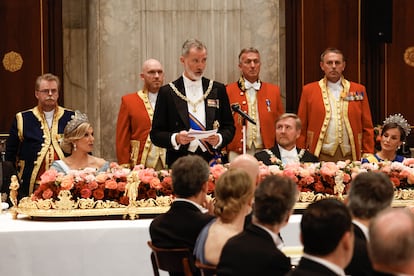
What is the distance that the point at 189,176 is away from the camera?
13.7ft

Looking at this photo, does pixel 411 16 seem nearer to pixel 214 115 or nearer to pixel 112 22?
pixel 112 22

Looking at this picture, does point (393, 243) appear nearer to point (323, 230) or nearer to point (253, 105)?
point (323, 230)

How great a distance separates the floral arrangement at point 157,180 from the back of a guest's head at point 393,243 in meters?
2.52

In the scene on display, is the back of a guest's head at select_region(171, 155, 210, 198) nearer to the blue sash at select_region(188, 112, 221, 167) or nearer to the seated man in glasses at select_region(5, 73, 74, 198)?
the blue sash at select_region(188, 112, 221, 167)

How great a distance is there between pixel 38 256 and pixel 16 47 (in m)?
4.01

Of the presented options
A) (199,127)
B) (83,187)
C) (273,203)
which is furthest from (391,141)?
(273,203)

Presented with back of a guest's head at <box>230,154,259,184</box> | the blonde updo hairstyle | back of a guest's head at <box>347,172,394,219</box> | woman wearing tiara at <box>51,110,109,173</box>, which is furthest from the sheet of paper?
back of a guest's head at <box>347,172,394,219</box>

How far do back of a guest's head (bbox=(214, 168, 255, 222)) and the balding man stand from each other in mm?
3336

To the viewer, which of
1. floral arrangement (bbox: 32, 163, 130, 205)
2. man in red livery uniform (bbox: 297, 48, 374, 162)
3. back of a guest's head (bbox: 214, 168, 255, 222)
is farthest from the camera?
man in red livery uniform (bbox: 297, 48, 374, 162)

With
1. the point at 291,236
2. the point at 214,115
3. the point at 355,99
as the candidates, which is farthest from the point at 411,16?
the point at 291,236

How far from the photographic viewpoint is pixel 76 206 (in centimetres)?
520

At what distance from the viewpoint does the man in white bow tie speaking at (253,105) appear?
7150 millimetres

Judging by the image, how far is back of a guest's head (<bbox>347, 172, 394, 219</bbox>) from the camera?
138 inches

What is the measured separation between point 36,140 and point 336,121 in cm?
235
